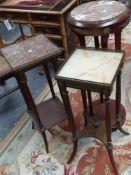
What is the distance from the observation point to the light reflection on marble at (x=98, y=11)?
1483 millimetres

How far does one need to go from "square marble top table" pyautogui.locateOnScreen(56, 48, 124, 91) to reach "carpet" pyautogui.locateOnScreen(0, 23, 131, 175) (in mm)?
641

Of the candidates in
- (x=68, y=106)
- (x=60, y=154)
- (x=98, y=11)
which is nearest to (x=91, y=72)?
(x=68, y=106)

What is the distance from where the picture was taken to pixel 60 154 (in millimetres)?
1724

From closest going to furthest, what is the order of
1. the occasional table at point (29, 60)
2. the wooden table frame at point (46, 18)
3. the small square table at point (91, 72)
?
the small square table at point (91, 72) → the occasional table at point (29, 60) → the wooden table frame at point (46, 18)

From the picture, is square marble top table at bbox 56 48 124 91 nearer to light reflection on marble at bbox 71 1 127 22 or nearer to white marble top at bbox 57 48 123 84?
white marble top at bbox 57 48 123 84

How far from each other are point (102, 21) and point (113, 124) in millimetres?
708

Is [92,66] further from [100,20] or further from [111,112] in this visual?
[111,112]

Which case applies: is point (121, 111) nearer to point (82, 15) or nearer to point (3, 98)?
point (82, 15)

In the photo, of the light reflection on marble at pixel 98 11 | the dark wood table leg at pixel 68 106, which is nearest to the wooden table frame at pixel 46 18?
the light reflection on marble at pixel 98 11

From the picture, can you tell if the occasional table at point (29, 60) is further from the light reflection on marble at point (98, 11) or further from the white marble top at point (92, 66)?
the light reflection on marble at point (98, 11)

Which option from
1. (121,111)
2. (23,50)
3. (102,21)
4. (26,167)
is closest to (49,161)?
(26,167)

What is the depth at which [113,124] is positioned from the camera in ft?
5.67

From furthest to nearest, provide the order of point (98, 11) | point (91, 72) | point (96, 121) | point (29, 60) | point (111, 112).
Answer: point (111, 112)
point (96, 121)
point (98, 11)
point (29, 60)
point (91, 72)

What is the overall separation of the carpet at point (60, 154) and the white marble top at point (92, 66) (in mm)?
662
